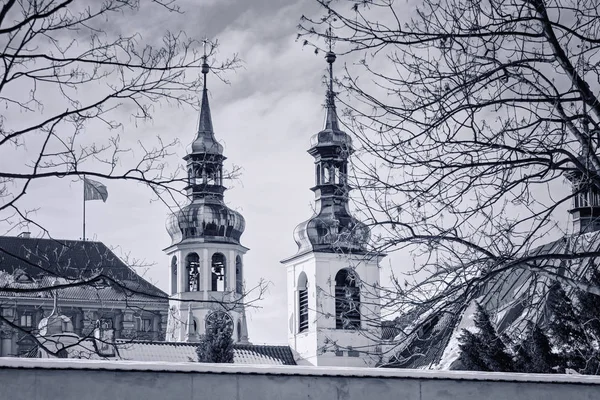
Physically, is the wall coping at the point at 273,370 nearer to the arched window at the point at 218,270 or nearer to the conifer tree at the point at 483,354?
the conifer tree at the point at 483,354

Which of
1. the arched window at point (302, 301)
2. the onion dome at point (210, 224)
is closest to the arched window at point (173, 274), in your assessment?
the onion dome at point (210, 224)

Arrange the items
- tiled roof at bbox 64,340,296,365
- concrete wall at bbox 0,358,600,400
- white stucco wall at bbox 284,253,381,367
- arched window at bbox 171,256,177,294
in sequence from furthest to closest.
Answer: arched window at bbox 171,256,177,294, tiled roof at bbox 64,340,296,365, white stucco wall at bbox 284,253,381,367, concrete wall at bbox 0,358,600,400

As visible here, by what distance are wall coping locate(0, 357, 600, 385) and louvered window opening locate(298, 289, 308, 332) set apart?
48406mm

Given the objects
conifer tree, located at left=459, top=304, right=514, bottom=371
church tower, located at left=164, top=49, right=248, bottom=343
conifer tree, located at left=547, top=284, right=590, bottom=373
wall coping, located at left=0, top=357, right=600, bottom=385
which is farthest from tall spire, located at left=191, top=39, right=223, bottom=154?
wall coping, located at left=0, top=357, right=600, bottom=385

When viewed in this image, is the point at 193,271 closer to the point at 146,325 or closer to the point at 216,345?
the point at 146,325

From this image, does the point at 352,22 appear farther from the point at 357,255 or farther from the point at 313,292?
the point at 313,292

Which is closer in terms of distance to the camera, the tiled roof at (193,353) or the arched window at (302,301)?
the tiled roof at (193,353)

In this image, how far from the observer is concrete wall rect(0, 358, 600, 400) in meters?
9.03

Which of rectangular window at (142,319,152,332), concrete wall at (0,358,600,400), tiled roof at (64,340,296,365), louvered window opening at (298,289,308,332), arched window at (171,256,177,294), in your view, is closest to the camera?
concrete wall at (0,358,600,400)

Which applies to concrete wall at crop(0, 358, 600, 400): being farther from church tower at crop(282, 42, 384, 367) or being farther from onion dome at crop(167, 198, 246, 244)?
onion dome at crop(167, 198, 246, 244)

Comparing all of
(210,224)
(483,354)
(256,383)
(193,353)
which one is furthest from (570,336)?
(210,224)

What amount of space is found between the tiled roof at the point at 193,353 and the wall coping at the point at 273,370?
44370 mm

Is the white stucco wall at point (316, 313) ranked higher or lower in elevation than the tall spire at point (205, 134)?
lower

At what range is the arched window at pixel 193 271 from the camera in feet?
202
